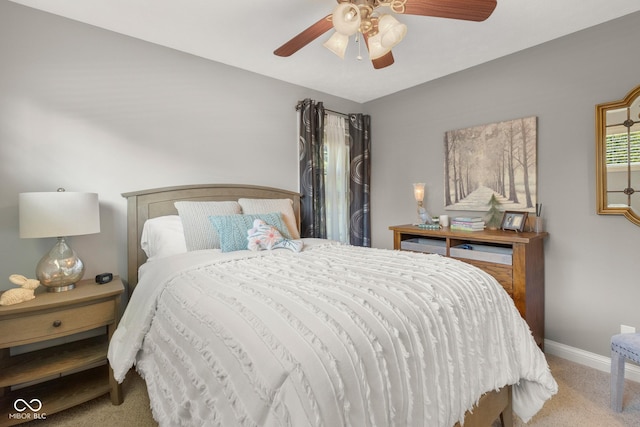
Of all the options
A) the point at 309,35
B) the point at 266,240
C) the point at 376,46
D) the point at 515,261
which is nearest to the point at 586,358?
the point at 515,261

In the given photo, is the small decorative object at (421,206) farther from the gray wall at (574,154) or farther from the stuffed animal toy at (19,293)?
the stuffed animal toy at (19,293)

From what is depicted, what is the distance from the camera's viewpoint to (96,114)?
2.20m

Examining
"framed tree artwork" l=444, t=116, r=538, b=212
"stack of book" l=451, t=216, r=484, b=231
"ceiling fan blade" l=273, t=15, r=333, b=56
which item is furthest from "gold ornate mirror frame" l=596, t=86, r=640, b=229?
"ceiling fan blade" l=273, t=15, r=333, b=56

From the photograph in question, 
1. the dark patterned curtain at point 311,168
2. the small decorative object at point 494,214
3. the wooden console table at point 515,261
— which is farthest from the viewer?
the dark patterned curtain at point 311,168

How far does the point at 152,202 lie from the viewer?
7.88 feet

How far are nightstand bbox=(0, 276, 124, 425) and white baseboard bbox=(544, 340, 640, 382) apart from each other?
10.3ft

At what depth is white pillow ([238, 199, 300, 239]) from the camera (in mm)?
2605

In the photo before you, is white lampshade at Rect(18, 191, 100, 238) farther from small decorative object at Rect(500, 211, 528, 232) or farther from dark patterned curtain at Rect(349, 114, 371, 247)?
small decorative object at Rect(500, 211, 528, 232)

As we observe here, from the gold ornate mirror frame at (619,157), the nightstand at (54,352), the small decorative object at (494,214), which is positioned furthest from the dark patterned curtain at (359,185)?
the nightstand at (54,352)

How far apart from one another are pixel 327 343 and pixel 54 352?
1.95m

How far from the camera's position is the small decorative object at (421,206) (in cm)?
312

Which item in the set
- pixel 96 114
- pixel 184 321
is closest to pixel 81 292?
pixel 184 321

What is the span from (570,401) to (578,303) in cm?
81

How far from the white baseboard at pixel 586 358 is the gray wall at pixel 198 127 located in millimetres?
50
